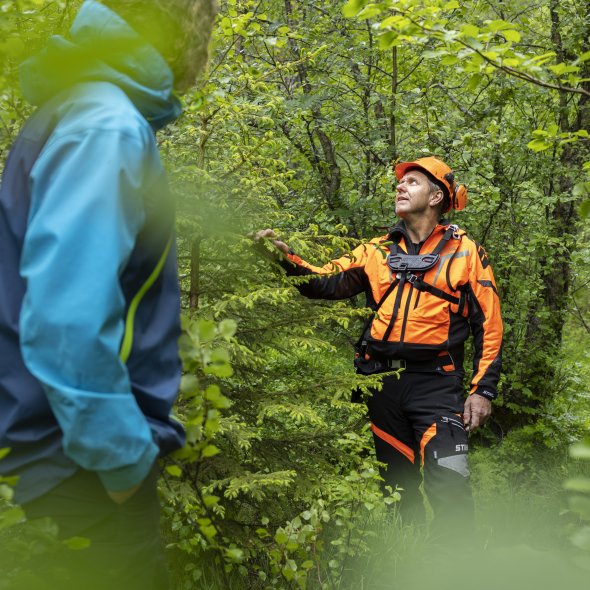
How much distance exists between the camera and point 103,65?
164cm

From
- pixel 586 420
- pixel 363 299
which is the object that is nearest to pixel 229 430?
pixel 363 299

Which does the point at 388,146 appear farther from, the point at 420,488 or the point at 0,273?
the point at 0,273

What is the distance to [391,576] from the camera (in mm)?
3730

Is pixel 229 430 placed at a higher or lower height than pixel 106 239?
lower

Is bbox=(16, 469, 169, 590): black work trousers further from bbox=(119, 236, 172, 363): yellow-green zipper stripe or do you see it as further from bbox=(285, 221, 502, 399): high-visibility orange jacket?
bbox=(285, 221, 502, 399): high-visibility orange jacket

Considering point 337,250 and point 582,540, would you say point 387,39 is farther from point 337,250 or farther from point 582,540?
point 337,250

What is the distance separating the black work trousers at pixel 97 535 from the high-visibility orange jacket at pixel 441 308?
9.70ft

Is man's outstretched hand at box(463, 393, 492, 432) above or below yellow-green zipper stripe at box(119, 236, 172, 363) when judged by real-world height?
Answer: below

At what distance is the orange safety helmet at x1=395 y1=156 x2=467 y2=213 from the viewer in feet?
16.7

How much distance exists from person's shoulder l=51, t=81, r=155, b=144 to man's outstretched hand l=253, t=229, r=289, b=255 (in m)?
2.10

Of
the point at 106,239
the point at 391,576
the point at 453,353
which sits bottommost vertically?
the point at 391,576

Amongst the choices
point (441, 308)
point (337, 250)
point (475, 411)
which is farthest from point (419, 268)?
point (337, 250)

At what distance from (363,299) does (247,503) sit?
2.97 meters

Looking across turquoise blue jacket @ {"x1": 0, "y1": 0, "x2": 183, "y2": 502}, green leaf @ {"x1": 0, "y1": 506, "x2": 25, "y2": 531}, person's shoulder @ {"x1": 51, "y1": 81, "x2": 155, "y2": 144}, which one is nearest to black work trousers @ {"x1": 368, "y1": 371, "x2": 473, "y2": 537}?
turquoise blue jacket @ {"x1": 0, "y1": 0, "x2": 183, "y2": 502}
